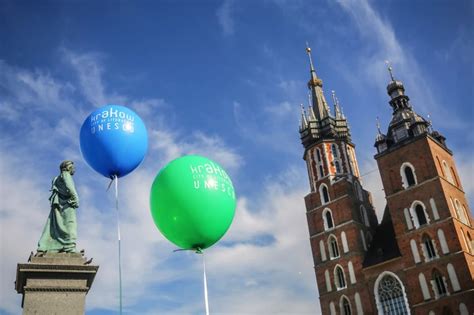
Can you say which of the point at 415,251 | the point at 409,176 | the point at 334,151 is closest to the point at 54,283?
the point at 415,251

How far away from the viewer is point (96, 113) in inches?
431

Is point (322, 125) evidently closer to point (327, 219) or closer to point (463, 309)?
point (327, 219)

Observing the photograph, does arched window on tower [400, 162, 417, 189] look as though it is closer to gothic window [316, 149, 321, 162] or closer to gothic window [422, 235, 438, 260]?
gothic window [422, 235, 438, 260]

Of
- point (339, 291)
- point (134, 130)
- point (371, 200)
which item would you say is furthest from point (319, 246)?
point (134, 130)

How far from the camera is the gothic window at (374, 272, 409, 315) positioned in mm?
36156

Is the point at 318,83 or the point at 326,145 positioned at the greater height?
the point at 318,83

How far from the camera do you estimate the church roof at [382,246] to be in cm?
3872

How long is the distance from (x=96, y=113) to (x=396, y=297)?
31.9 metres

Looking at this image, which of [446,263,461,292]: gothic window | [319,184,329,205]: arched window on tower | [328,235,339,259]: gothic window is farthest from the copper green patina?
[319,184,329,205]: arched window on tower

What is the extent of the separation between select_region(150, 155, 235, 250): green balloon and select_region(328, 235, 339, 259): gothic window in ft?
108

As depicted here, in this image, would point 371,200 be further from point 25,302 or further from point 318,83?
point 25,302

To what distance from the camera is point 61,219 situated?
10.3 meters

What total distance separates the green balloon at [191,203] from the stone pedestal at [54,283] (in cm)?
182

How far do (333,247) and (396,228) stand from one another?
6066mm
